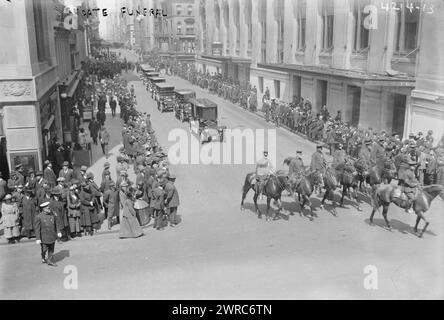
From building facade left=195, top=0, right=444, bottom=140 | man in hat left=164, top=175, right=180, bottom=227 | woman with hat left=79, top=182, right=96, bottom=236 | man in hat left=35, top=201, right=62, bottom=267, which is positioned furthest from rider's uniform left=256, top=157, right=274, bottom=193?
building facade left=195, top=0, right=444, bottom=140

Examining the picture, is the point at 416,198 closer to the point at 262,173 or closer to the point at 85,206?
the point at 262,173

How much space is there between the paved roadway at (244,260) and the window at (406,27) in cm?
1074

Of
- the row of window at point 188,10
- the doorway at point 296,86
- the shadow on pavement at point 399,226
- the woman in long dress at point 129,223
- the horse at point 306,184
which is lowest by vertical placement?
the shadow on pavement at point 399,226

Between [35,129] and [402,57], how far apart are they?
684 inches

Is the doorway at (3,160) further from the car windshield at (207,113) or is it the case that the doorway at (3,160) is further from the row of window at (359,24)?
the row of window at (359,24)

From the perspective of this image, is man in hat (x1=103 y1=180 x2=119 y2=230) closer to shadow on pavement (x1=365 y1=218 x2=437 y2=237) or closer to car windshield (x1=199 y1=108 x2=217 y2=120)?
shadow on pavement (x1=365 y1=218 x2=437 y2=237)

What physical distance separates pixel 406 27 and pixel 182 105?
1535cm

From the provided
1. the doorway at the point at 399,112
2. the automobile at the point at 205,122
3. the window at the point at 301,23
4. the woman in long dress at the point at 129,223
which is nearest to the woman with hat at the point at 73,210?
the woman in long dress at the point at 129,223

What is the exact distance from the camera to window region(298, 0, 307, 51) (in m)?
34.8

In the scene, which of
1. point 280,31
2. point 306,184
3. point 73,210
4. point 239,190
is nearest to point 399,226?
point 306,184

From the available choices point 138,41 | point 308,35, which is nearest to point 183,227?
point 308,35

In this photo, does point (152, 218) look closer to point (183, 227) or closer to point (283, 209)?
point (183, 227)

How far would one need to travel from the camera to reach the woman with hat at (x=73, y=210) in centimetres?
1234

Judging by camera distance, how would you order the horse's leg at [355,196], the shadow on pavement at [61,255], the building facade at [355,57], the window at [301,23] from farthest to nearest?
1. the window at [301,23]
2. the building facade at [355,57]
3. the horse's leg at [355,196]
4. the shadow on pavement at [61,255]
